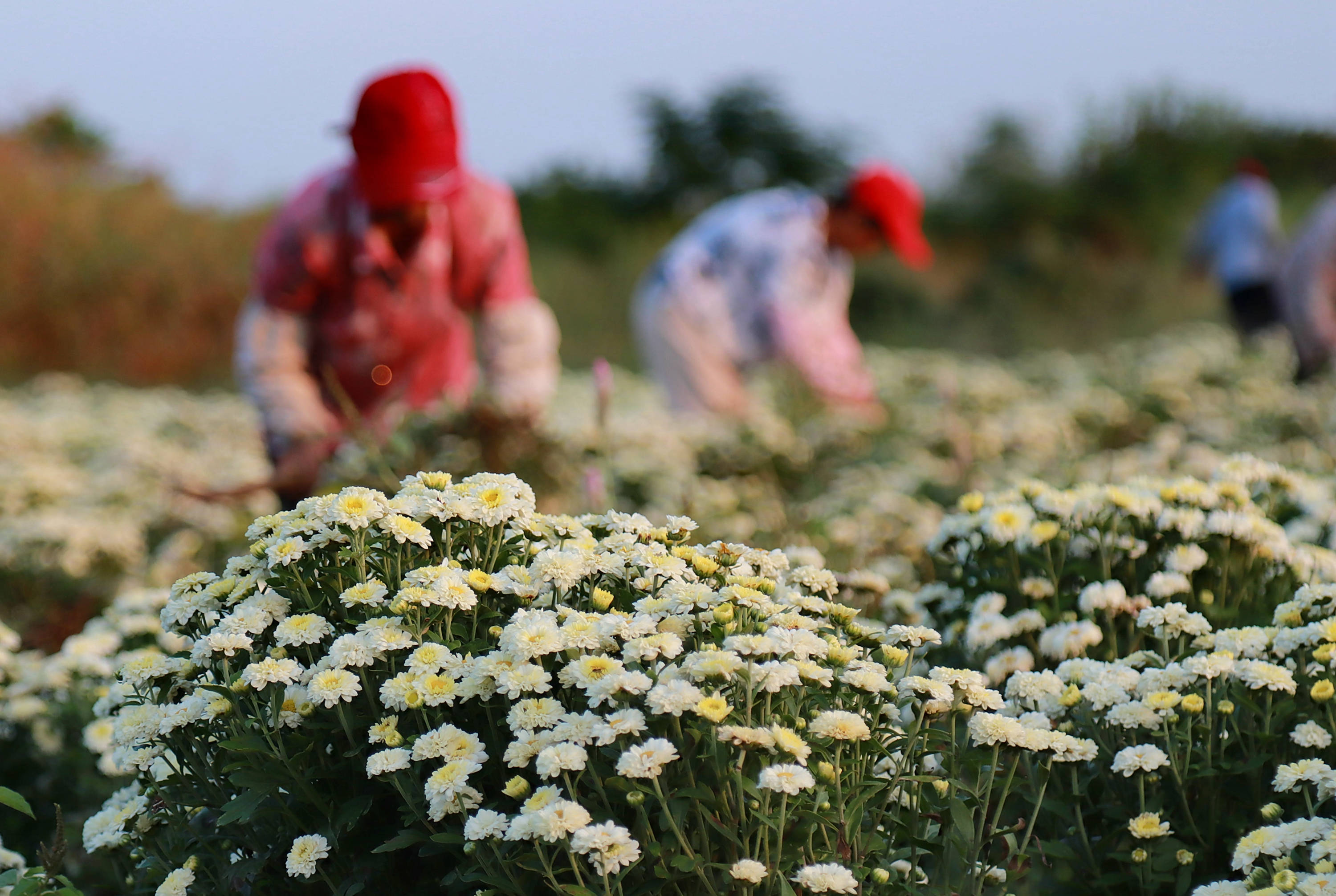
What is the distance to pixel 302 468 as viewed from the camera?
3.91 meters

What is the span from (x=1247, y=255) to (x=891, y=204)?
675cm

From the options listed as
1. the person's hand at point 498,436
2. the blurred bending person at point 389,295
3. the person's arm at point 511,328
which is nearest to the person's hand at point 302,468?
the blurred bending person at point 389,295

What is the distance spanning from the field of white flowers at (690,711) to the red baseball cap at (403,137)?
1.59m

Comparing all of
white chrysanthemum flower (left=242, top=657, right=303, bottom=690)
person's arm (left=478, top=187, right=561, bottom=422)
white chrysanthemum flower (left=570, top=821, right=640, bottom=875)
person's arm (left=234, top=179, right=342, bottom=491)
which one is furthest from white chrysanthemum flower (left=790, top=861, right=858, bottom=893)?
person's arm (left=478, top=187, right=561, bottom=422)

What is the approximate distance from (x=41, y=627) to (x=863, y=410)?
4011mm

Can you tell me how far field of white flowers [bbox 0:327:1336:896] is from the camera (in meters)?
1.70

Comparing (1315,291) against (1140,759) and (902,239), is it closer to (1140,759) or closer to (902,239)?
(902,239)

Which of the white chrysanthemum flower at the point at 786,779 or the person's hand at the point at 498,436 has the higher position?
the white chrysanthemum flower at the point at 786,779

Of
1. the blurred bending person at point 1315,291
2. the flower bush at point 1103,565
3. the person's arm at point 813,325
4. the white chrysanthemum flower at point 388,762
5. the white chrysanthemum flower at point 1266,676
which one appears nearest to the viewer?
the white chrysanthemum flower at point 388,762

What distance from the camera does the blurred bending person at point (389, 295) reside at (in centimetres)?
393

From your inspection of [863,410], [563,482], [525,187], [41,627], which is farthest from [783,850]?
[525,187]

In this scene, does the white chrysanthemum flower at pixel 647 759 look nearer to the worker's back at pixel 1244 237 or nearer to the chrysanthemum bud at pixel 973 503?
the chrysanthemum bud at pixel 973 503

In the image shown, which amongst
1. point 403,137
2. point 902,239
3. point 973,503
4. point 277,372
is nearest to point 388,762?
point 973,503

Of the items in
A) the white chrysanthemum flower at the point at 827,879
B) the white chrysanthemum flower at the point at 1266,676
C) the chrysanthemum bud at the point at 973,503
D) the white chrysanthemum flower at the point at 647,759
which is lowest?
the white chrysanthemum flower at the point at 827,879
